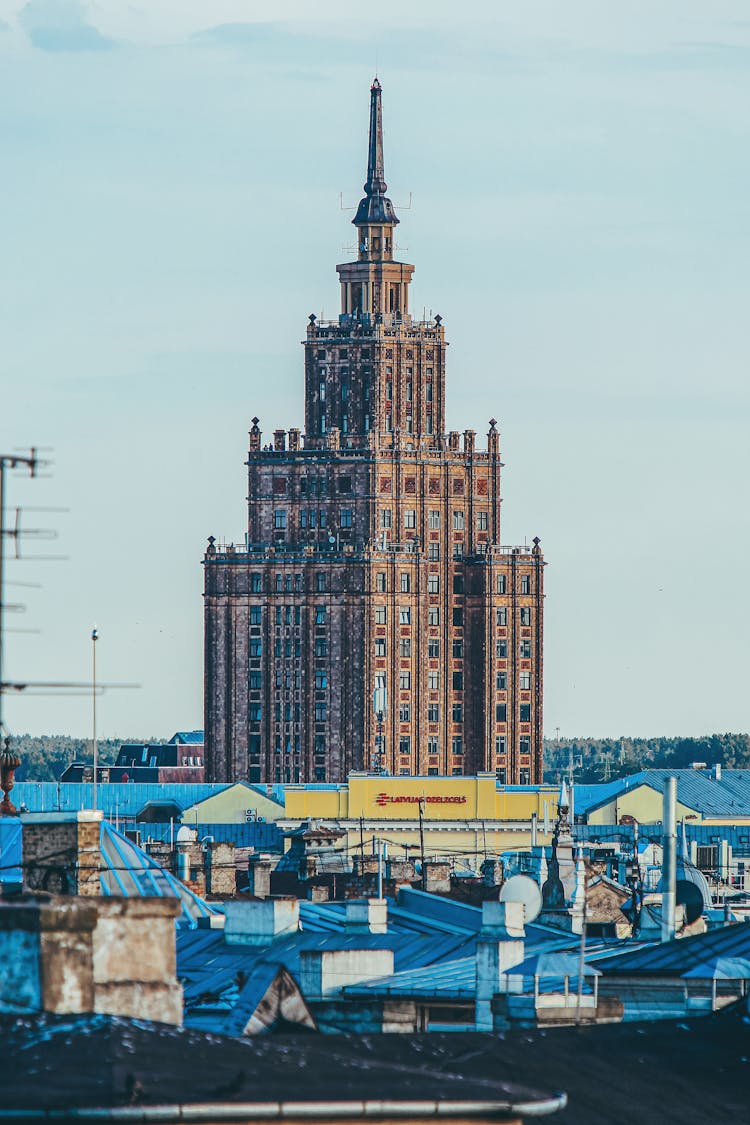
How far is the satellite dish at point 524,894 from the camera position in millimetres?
71812

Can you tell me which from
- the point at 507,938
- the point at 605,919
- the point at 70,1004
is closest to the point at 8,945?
the point at 70,1004

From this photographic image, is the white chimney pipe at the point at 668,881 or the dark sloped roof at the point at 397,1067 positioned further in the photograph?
the white chimney pipe at the point at 668,881

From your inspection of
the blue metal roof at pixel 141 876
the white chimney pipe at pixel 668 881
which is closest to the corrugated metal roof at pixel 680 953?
the white chimney pipe at pixel 668 881

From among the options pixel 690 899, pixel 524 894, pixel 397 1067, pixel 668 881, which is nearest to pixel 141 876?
pixel 524 894

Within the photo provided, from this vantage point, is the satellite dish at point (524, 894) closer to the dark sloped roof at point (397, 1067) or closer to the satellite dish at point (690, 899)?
the satellite dish at point (690, 899)

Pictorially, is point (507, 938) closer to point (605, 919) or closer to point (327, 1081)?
point (605, 919)

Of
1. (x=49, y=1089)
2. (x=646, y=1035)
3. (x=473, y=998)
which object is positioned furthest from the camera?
(x=473, y=998)

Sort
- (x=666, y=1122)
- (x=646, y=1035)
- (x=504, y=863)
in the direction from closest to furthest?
(x=666, y=1122)
(x=646, y=1035)
(x=504, y=863)

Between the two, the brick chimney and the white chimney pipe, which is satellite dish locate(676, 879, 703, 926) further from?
the brick chimney

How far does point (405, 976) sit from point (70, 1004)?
22812 mm

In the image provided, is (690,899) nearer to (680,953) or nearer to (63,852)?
(680,953)

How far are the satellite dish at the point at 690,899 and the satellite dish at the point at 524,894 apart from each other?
9.30ft

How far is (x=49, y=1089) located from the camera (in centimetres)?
2952

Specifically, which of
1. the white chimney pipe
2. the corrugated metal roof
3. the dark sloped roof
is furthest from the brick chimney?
the white chimney pipe
